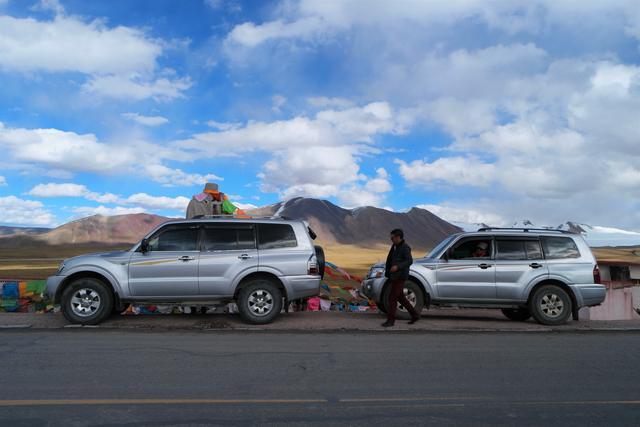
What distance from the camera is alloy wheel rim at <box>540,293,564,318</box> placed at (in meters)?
10.4

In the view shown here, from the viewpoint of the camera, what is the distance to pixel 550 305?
34.2ft

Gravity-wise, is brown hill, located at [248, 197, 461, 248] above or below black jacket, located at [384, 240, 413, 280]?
above

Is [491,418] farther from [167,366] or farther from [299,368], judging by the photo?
[167,366]

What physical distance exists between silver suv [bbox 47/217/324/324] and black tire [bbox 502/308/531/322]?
175 inches

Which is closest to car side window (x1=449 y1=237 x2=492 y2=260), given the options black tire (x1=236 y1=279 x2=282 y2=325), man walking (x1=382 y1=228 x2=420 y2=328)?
man walking (x1=382 y1=228 x2=420 y2=328)

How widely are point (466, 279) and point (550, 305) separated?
1671mm

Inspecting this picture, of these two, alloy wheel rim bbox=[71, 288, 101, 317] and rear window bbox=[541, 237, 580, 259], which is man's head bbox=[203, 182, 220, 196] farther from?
rear window bbox=[541, 237, 580, 259]

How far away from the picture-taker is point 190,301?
32.1 feet

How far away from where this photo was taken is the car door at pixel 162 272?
960cm

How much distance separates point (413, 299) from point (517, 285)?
1.98 metres

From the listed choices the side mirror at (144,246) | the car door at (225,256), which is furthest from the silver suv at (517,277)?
the side mirror at (144,246)

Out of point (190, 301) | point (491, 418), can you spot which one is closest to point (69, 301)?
point (190, 301)

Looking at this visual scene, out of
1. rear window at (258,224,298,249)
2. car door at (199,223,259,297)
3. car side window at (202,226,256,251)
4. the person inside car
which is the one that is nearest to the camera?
car door at (199,223,259,297)

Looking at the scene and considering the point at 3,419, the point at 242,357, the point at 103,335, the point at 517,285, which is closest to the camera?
the point at 3,419
